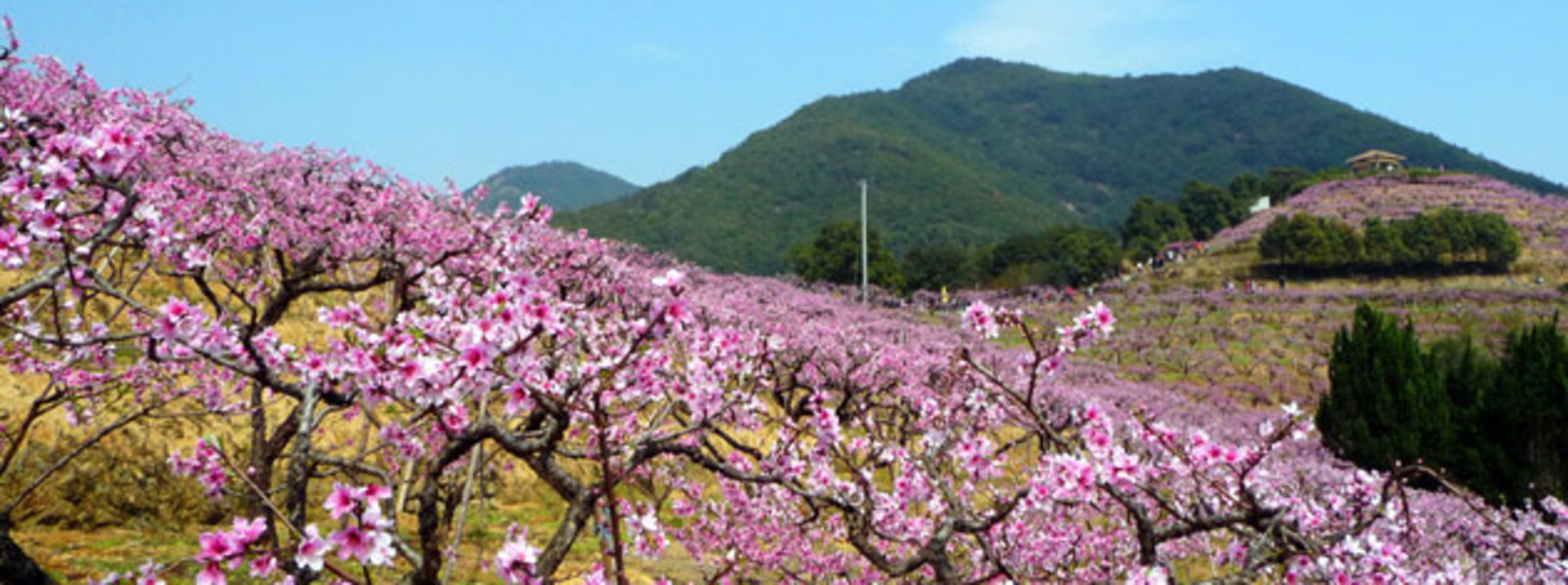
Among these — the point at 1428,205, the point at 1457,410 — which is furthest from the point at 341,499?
the point at 1428,205

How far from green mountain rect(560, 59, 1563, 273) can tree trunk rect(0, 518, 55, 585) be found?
237 feet

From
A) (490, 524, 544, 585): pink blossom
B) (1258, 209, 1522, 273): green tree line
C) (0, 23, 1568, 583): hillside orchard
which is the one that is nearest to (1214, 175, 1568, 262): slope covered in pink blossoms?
(1258, 209, 1522, 273): green tree line

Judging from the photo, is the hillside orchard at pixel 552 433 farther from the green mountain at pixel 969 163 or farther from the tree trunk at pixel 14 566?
the green mountain at pixel 969 163

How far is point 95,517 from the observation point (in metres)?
8.44

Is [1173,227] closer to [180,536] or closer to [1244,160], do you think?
[180,536]

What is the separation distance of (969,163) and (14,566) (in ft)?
492

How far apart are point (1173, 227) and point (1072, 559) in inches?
3160

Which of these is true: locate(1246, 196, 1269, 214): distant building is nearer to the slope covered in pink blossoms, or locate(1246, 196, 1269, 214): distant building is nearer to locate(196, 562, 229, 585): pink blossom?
the slope covered in pink blossoms

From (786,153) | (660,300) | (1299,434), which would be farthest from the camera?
(786,153)

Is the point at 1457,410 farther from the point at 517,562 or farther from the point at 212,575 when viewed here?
the point at 212,575

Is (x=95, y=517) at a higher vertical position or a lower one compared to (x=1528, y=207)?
lower

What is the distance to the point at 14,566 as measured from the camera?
2.62 m

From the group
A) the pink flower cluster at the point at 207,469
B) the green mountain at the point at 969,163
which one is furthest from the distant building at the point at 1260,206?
the pink flower cluster at the point at 207,469

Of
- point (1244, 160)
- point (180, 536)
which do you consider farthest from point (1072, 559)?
point (1244, 160)
